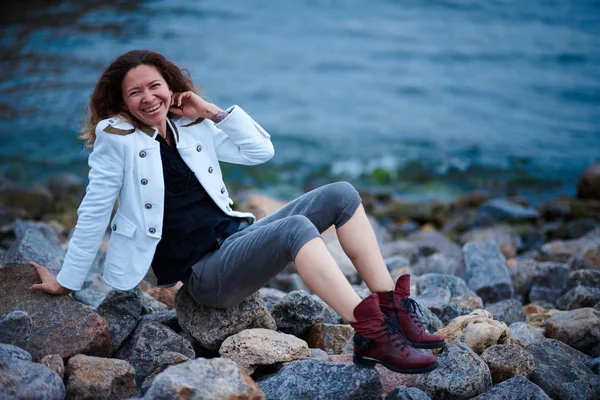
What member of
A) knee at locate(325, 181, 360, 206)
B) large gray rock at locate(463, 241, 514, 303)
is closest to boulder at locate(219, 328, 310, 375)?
knee at locate(325, 181, 360, 206)

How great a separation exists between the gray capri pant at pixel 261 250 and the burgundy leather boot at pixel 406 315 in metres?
0.43

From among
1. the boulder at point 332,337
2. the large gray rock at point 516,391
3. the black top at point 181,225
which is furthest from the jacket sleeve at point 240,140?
the large gray rock at point 516,391

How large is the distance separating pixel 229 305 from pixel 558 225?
7.13 m

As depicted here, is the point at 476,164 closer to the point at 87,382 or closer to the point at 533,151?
the point at 533,151

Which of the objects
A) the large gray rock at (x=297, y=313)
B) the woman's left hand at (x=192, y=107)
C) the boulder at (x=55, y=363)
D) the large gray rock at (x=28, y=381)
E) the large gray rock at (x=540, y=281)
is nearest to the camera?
the large gray rock at (x=28, y=381)

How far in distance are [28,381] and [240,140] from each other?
5.41 feet

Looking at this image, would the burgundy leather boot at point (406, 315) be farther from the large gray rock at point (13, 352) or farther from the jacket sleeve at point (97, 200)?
the large gray rock at point (13, 352)

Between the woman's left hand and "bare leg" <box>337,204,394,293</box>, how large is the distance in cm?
98

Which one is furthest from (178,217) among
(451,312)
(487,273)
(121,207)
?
(487,273)

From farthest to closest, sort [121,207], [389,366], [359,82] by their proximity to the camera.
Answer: [359,82], [121,207], [389,366]

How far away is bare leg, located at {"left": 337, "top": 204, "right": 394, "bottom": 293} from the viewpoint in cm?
335

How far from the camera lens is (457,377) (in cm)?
317

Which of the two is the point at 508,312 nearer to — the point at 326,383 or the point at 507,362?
the point at 507,362

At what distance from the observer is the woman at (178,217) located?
3.30 m
